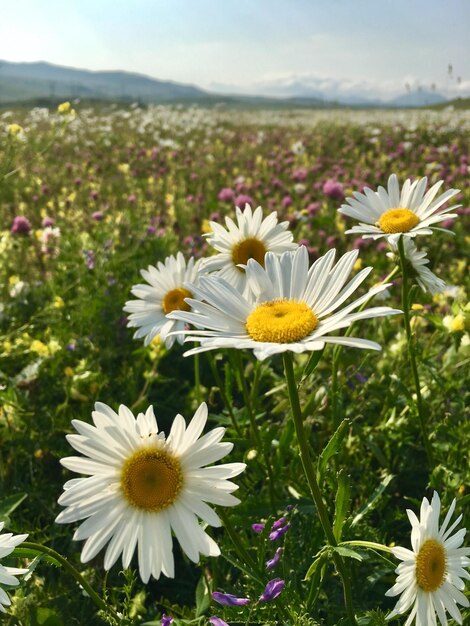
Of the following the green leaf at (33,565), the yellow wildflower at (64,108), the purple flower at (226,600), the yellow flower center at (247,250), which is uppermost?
the yellow wildflower at (64,108)

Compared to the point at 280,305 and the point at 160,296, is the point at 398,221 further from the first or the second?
the point at 160,296

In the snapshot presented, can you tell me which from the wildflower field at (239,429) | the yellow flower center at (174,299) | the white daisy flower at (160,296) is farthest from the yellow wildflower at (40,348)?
the yellow flower center at (174,299)

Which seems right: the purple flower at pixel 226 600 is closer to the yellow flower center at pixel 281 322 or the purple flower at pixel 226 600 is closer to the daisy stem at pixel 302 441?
the daisy stem at pixel 302 441

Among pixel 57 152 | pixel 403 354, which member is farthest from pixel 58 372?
pixel 57 152

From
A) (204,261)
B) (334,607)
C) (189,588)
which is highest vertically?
(204,261)

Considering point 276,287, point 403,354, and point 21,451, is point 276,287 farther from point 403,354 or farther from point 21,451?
point 21,451

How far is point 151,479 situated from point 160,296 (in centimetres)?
86

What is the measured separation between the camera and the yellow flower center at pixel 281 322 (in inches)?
35.4

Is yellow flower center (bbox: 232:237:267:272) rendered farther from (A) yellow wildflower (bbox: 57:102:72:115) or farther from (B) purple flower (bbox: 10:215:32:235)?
(B) purple flower (bbox: 10:215:32:235)

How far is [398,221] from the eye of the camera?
55.9 inches

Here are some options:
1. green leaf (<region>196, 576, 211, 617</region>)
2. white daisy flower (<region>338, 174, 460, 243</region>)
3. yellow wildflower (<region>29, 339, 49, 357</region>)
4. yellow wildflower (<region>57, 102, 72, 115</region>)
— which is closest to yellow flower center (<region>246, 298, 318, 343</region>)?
white daisy flower (<region>338, 174, 460, 243</region>)

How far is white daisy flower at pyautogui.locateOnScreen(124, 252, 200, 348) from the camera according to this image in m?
1.67

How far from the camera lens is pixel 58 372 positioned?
2.47 meters

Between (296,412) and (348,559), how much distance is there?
693 mm
